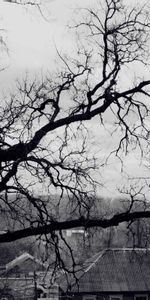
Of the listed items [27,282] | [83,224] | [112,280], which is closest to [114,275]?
[112,280]

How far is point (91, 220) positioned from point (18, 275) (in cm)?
3866

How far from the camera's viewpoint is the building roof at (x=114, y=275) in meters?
36.8

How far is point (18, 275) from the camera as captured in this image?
45.0 metres

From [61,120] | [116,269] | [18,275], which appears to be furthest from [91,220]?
[18,275]

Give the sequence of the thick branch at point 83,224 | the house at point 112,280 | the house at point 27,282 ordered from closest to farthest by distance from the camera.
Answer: the thick branch at point 83,224 → the house at point 112,280 → the house at point 27,282

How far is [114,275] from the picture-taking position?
38.6 meters

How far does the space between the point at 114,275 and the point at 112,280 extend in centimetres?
63

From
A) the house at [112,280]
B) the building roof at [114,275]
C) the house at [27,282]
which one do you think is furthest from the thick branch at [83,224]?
the building roof at [114,275]

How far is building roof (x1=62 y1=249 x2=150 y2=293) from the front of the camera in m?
36.8

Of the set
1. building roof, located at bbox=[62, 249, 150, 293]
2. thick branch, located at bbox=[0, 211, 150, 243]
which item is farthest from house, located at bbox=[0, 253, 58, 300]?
thick branch, located at bbox=[0, 211, 150, 243]

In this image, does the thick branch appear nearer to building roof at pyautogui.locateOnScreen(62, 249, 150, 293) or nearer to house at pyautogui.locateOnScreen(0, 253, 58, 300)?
house at pyautogui.locateOnScreen(0, 253, 58, 300)

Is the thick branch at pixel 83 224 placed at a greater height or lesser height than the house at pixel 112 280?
lesser

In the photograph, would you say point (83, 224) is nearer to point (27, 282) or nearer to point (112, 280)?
point (112, 280)

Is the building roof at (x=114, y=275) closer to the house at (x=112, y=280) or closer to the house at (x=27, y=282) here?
the house at (x=112, y=280)
